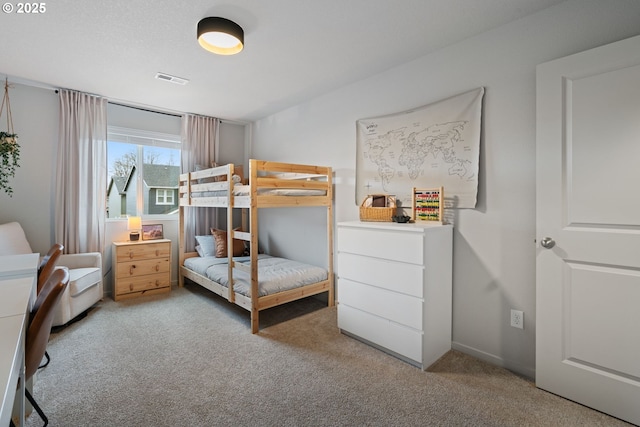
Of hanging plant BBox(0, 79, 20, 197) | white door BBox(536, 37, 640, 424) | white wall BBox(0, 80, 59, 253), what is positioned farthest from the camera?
white wall BBox(0, 80, 59, 253)

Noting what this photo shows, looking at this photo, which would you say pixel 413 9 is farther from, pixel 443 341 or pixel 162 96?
pixel 162 96

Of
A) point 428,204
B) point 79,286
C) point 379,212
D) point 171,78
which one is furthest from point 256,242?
point 171,78

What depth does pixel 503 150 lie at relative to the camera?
6.85 feet

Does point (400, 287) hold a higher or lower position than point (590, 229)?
lower

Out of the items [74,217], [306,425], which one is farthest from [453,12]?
[74,217]

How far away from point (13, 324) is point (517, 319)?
8.52 ft

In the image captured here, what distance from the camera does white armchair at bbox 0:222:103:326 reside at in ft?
8.91

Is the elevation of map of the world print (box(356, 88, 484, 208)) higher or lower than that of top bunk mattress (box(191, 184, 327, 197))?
higher

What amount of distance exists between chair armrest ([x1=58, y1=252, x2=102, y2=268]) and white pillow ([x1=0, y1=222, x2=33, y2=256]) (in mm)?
291

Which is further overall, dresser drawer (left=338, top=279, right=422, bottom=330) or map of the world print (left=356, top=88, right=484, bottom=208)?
map of the world print (left=356, top=88, right=484, bottom=208)

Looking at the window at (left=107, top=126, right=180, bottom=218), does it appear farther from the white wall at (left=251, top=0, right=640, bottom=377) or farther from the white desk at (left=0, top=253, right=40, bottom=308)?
the white wall at (left=251, top=0, right=640, bottom=377)

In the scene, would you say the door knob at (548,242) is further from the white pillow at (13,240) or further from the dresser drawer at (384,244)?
the white pillow at (13,240)

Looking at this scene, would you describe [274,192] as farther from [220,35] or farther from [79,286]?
[79,286]

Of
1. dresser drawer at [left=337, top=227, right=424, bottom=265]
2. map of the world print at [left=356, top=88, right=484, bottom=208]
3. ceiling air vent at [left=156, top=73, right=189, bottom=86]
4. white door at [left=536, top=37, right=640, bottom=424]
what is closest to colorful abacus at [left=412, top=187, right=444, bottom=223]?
map of the world print at [left=356, top=88, right=484, bottom=208]
